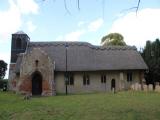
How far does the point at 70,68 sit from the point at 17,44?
416 inches

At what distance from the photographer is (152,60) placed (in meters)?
53.0

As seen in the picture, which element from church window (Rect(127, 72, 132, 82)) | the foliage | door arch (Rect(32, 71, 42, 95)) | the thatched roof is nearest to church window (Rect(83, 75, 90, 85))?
the thatched roof

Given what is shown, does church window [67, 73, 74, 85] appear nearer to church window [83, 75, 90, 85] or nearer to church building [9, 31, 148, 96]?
church building [9, 31, 148, 96]

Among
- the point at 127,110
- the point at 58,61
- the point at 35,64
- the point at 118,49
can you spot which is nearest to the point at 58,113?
the point at 127,110

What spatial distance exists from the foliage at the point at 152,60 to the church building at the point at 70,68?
153 inches

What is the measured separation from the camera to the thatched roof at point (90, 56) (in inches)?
1804

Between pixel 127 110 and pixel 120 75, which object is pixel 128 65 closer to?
pixel 120 75

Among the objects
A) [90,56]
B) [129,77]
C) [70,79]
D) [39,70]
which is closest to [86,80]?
[70,79]

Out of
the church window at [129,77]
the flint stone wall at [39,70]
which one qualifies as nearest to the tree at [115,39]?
the church window at [129,77]

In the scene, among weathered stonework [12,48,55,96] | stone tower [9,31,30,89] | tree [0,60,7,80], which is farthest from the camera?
tree [0,60,7,80]

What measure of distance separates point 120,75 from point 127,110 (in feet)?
89.0

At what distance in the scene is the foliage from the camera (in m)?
51.6

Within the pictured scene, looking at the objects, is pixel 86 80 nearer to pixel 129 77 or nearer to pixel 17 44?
pixel 129 77

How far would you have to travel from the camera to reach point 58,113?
63.8ft
